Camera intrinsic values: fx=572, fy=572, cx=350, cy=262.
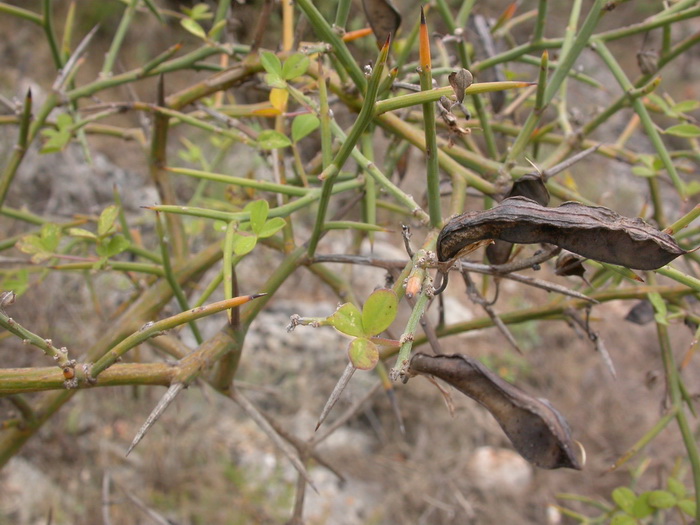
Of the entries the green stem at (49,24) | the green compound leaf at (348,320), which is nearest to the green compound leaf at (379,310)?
the green compound leaf at (348,320)

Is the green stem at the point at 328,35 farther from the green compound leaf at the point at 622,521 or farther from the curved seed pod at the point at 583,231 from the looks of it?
the green compound leaf at the point at 622,521

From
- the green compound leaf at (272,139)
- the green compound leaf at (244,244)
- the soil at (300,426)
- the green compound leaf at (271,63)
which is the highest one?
the green compound leaf at (271,63)

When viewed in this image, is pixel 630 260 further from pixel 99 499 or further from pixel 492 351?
pixel 492 351

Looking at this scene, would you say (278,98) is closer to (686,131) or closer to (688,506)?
(686,131)

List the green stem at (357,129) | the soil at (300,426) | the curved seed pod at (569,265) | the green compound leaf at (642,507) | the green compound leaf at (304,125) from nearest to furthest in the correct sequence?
the green stem at (357,129) < the curved seed pod at (569,265) < the green compound leaf at (304,125) < the green compound leaf at (642,507) < the soil at (300,426)

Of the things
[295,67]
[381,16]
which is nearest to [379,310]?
[295,67]
